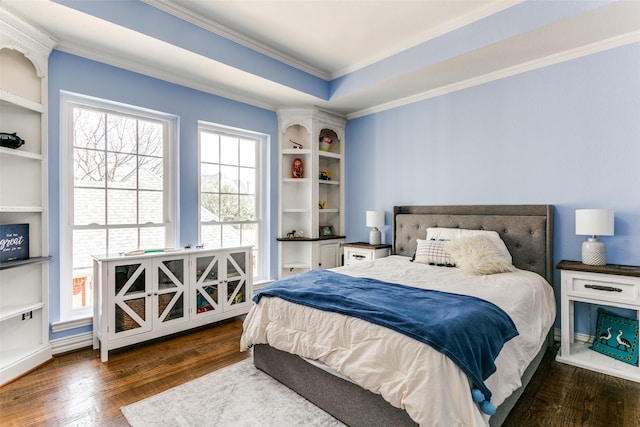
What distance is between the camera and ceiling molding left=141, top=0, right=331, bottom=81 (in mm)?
2588

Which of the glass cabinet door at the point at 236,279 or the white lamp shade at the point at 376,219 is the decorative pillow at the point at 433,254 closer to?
the white lamp shade at the point at 376,219

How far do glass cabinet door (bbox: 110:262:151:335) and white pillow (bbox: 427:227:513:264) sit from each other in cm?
285

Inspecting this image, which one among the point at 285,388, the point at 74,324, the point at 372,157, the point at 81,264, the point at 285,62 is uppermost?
the point at 285,62

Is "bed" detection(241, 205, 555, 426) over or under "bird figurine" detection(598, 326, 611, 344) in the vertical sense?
over

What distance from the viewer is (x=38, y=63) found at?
8.19ft

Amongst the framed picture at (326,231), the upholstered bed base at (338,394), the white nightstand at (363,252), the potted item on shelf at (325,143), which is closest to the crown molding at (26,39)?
the upholstered bed base at (338,394)

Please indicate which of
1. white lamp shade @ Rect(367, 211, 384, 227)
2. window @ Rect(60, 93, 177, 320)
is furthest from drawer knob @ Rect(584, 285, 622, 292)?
window @ Rect(60, 93, 177, 320)

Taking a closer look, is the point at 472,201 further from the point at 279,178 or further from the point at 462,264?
the point at 279,178

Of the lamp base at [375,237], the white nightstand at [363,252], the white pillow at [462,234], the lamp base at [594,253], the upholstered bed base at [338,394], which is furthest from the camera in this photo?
the lamp base at [375,237]

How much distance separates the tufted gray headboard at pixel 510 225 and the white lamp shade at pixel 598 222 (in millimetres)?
366

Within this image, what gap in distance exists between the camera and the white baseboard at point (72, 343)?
8.70 ft

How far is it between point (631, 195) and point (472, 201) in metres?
1.23

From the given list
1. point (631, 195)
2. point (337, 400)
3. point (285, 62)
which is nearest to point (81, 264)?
point (337, 400)

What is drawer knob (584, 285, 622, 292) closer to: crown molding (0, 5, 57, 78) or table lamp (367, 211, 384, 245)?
table lamp (367, 211, 384, 245)
